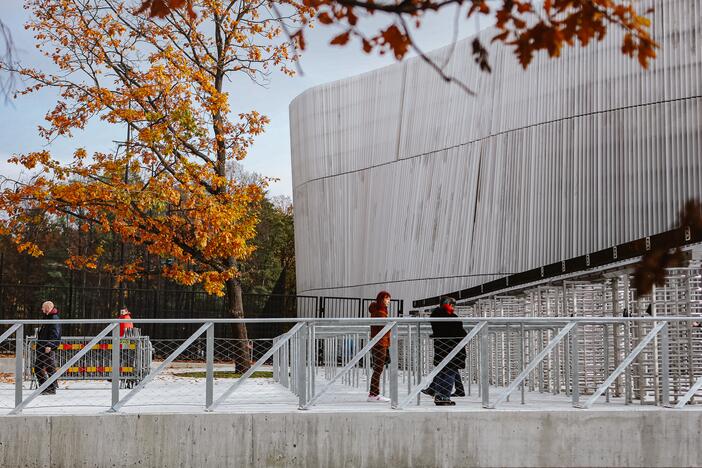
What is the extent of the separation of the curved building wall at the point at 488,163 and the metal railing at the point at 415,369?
10.1 meters

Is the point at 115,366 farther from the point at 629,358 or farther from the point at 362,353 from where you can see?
the point at 629,358

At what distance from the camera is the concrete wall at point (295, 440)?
10211mm

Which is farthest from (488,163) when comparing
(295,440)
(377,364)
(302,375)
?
(295,440)

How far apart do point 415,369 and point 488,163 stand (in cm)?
1908

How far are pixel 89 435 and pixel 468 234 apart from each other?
22986 mm

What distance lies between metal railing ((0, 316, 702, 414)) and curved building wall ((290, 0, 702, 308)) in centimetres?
1007

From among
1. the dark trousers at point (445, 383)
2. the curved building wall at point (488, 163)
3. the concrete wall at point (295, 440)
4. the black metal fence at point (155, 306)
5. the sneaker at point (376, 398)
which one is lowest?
the concrete wall at point (295, 440)

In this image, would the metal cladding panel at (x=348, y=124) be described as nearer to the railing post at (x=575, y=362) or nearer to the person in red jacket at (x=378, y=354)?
the person in red jacket at (x=378, y=354)

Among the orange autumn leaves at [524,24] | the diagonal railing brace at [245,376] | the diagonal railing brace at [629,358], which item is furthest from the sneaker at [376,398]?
the orange autumn leaves at [524,24]

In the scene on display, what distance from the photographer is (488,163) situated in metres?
31.8

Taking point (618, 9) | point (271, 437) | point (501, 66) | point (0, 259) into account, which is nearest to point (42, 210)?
point (0, 259)

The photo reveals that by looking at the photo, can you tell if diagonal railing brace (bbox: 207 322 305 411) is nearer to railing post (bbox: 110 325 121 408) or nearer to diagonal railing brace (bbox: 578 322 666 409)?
railing post (bbox: 110 325 121 408)

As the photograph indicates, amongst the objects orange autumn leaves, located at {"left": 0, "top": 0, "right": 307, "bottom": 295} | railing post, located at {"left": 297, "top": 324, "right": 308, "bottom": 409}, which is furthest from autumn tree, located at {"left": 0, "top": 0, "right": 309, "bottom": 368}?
railing post, located at {"left": 297, "top": 324, "right": 308, "bottom": 409}

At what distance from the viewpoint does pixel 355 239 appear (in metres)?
38.0
